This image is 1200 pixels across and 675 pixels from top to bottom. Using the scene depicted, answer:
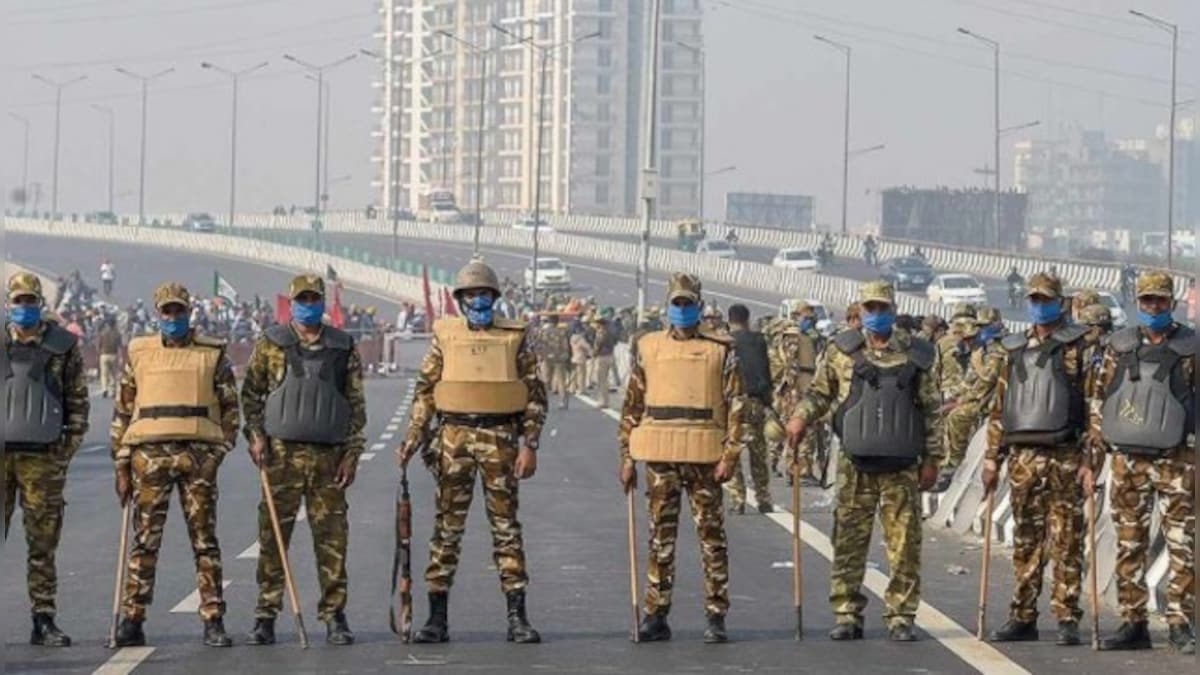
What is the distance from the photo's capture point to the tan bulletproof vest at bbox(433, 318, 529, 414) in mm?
14430

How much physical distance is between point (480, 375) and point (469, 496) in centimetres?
61

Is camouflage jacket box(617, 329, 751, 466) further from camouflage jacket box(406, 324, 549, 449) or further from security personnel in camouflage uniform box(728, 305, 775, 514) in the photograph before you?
security personnel in camouflage uniform box(728, 305, 775, 514)

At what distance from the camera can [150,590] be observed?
559 inches

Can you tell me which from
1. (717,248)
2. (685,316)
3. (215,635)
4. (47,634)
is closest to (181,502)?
(215,635)

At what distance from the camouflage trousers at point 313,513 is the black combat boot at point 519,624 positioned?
84 centimetres

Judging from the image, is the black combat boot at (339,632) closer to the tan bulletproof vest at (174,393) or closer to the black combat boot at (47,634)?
the tan bulletproof vest at (174,393)

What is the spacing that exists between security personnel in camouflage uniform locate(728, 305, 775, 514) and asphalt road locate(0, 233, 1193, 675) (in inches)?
17.4

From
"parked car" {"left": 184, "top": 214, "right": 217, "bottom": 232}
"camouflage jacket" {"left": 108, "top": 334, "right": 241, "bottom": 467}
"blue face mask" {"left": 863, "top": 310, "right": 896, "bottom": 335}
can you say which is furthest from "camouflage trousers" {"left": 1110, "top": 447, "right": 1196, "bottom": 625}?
"parked car" {"left": 184, "top": 214, "right": 217, "bottom": 232}

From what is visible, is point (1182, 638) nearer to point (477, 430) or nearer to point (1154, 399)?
point (1154, 399)

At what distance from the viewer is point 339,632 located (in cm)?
1430

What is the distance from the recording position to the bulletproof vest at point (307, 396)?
47.3 feet

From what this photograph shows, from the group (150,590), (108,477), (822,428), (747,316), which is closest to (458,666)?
(150,590)

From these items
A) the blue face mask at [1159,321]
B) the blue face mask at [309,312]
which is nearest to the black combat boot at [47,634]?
the blue face mask at [309,312]

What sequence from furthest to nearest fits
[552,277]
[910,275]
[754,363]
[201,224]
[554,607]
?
[201,224], [552,277], [910,275], [754,363], [554,607]
